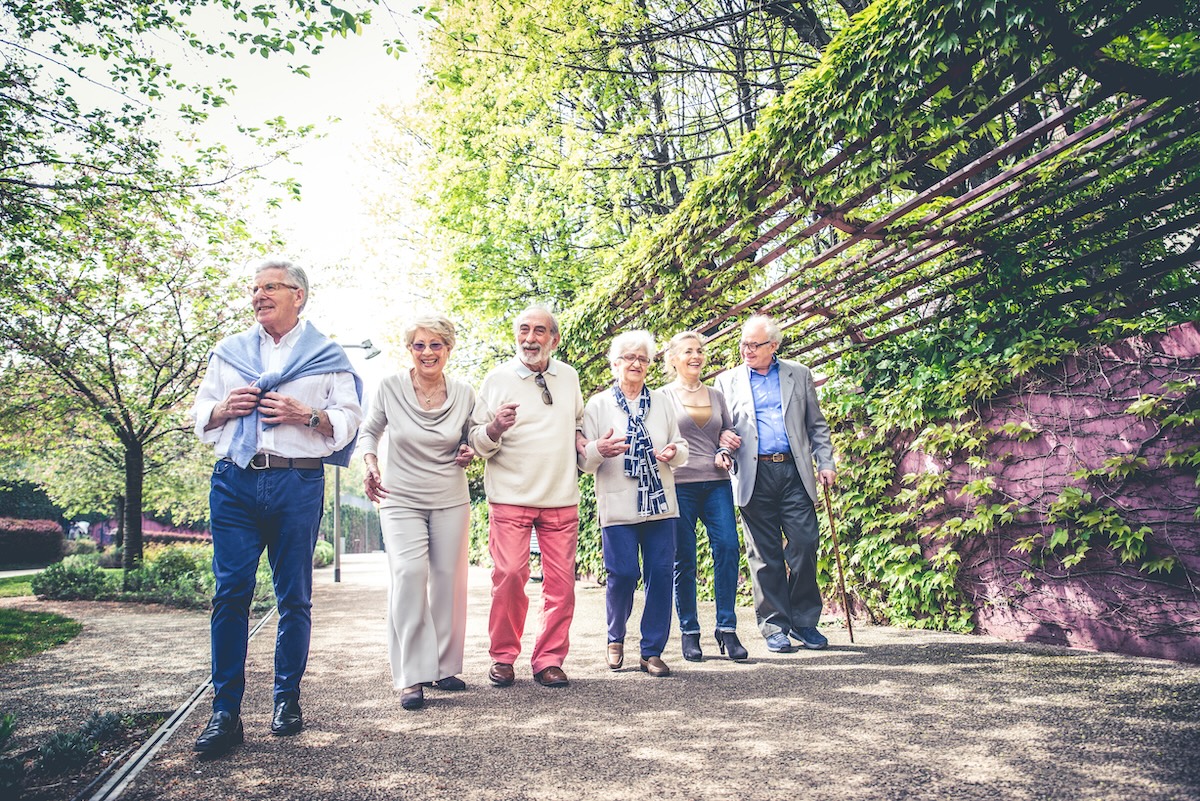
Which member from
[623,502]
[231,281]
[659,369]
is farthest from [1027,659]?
[231,281]

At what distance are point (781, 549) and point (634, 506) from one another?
1180 millimetres

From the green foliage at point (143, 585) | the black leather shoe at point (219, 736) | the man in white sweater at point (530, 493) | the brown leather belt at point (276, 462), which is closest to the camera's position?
the black leather shoe at point (219, 736)

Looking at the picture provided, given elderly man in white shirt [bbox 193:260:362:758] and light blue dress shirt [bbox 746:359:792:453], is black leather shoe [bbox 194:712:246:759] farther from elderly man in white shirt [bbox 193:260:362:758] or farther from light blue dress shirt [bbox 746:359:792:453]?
light blue dress shirt [bbox 746:359:792:453]

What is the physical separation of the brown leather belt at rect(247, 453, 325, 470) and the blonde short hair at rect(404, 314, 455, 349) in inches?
36.5

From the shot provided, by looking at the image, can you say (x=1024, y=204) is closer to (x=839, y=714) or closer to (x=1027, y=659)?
(x=1027, y=659)

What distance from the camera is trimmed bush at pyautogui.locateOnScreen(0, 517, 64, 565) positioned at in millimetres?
20891

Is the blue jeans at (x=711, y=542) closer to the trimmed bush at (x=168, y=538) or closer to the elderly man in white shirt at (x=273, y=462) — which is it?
the elderly man in white shirt at (x=273, y=462)

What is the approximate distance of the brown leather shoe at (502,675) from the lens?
3891 millimetres

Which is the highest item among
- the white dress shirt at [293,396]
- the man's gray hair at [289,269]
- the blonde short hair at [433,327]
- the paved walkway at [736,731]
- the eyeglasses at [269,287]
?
the man's gray hair at [289,269]

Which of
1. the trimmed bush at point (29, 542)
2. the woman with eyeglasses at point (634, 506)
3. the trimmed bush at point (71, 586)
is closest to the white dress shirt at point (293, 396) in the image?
the woman with eyeglasses at point (634, 506)

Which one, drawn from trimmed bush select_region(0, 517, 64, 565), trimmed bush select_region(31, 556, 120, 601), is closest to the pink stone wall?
trimmed bush select_region(31, 556, 120, 601)

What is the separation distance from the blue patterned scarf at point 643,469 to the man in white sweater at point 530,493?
0.33 m

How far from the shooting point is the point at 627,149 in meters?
9.02

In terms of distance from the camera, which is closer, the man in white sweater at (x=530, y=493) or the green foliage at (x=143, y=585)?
the man in white sweater at (x=530, y=493)
